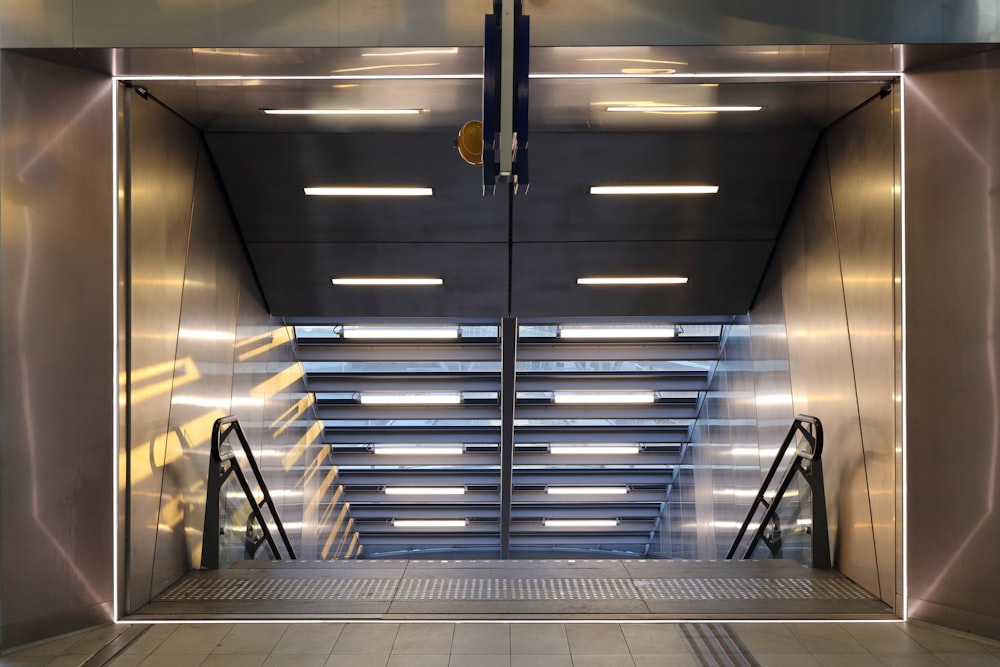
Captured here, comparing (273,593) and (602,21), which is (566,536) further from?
(602,21)

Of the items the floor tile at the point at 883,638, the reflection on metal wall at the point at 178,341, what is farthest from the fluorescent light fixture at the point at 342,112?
the floor tile at the point at 883,638

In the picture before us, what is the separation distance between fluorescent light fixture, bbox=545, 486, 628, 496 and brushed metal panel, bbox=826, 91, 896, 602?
18.5ft

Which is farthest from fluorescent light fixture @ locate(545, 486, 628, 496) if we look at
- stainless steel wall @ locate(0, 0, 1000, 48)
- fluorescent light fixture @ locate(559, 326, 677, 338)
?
stainless steel wall @ locate(0, 0, 1000, 48)

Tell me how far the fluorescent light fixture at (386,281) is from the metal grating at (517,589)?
9.37 feet

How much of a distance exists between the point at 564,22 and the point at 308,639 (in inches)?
117

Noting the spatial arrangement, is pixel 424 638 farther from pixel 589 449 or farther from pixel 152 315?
pixel 589 449

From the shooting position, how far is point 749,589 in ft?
14.6

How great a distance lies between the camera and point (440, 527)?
1079 cm

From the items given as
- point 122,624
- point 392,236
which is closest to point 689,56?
point 392,236

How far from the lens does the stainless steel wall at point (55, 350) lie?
3693mm

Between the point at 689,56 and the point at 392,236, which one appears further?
the point at 392,236

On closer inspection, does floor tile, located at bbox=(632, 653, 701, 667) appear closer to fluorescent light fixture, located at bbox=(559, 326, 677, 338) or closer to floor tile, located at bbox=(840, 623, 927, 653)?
floor tile, located at bbox=(840, 623, 927, 653)

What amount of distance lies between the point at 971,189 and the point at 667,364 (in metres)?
4.72

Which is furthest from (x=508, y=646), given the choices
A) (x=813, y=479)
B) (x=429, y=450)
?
(x=429, y=450)
